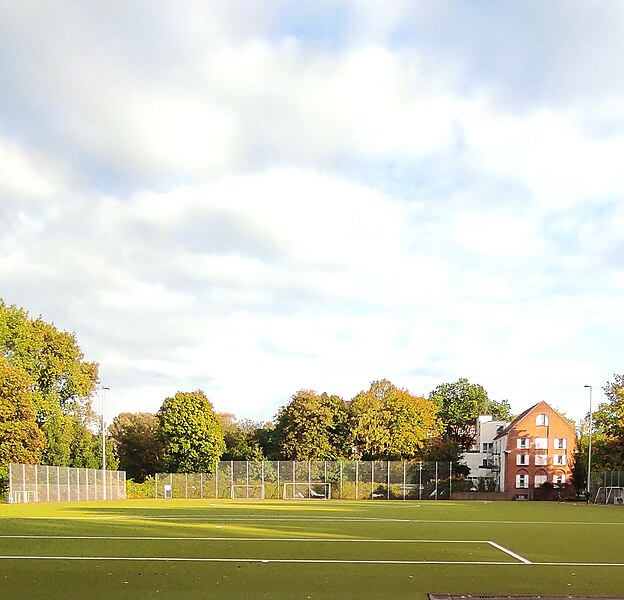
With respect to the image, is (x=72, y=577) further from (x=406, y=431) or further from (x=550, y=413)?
(x=550, y=413)

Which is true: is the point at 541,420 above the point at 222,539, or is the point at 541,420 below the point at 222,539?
below

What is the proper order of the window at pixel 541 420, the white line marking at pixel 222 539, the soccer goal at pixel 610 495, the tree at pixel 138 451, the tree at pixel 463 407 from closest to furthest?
the white line marking at pixel 222 539 → the soccer goal at pixel 610 495 → the window at pixel 541 420 → the tree at pixel 138 451 → the tree at pixel 463 407

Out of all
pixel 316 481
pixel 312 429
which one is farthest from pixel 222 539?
pixel 312 429

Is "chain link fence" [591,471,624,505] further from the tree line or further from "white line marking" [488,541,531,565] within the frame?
"white line marking" [488,541,531,565]

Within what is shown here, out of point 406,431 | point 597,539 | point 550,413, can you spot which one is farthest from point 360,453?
point 597,539

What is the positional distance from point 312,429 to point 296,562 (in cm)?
5805

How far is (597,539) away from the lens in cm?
1952

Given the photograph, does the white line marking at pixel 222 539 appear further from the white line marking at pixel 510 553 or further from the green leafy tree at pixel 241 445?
the green leafy tree at pixel 241 445

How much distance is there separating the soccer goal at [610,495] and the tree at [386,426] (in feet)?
65.3

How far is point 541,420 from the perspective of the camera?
3009 inches

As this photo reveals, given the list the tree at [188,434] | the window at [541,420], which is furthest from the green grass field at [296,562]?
the window at [541,420]

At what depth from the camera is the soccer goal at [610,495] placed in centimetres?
5003

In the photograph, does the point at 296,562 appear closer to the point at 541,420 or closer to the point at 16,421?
the point at 16,421

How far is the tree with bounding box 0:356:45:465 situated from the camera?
4678 cm
